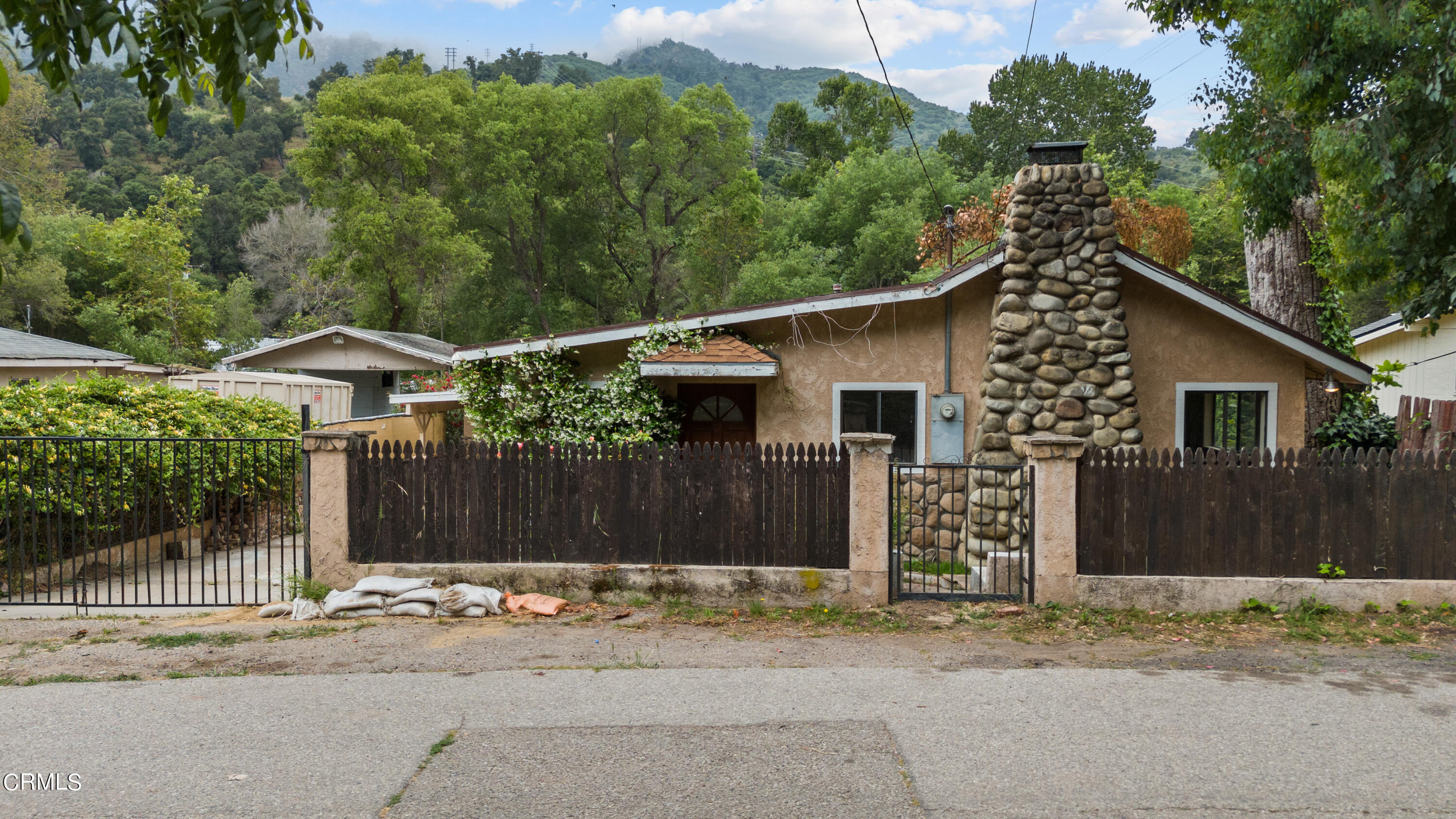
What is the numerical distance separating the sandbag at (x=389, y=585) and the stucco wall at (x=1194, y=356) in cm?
875

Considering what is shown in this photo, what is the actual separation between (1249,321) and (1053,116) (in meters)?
44.3

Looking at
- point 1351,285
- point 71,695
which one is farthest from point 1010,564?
point 71,695

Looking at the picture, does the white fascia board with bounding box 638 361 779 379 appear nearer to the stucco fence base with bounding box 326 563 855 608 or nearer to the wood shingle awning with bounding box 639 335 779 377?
the wood shingle awning with bounding box 639 335 779 377

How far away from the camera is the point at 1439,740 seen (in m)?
5.48

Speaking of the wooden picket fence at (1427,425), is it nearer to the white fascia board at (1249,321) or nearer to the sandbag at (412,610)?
the white fascia board at (1249,321)

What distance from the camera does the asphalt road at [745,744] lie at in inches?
183

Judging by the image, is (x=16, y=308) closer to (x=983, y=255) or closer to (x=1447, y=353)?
(x=983, y=255)

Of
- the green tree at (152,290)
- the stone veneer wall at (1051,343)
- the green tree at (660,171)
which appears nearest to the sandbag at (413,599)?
the stone veneer wall at (1051,343)

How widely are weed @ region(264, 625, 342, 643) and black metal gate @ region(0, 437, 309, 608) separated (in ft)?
2.10

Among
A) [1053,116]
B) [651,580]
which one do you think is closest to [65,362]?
[651,580]

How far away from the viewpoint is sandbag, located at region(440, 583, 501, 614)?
334 inches

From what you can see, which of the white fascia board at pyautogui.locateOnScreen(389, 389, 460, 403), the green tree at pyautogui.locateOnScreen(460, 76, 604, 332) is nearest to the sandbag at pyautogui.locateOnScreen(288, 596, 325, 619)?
the white fascia board at pyautogui.locateOnScreen(389, 389, 460, 403)

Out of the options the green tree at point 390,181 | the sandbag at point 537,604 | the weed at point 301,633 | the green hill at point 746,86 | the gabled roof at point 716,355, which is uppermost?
the green hill at point 746,86

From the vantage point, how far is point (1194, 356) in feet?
37.3
